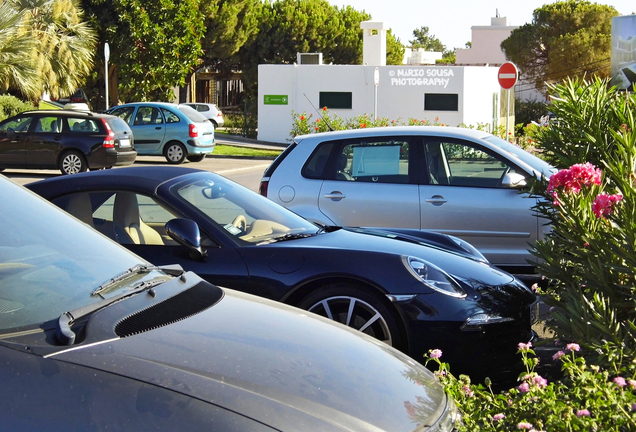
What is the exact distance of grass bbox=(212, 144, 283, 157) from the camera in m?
27.3

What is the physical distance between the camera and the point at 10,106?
2731 cm

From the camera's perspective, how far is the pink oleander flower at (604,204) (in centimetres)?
408

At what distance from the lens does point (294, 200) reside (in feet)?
26.9

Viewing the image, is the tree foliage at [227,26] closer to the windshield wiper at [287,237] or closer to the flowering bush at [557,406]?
the windshield wiper at [287,237]

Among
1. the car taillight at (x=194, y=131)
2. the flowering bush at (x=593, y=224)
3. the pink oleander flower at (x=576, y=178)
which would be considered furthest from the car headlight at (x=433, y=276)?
the car taillight at (x=194, y=131)

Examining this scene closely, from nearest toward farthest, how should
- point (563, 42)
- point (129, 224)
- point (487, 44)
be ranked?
1. point (129, 224)
2. point (563, 42)
3. point (487, 44)

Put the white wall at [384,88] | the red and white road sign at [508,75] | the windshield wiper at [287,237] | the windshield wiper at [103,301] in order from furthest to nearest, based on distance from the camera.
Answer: the white wall at [384,88] < the red and white road sign at [508,75] < the windshield wiper at [287,237] < the windshield wiper at [103,301]

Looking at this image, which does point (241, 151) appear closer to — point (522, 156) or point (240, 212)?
point (522, 156)

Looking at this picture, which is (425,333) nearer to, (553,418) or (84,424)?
(553,418)

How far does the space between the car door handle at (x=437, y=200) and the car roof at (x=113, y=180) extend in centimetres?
318

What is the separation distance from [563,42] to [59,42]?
38.1 metres

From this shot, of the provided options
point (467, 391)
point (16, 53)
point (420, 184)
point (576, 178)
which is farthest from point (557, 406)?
point (16, 53)

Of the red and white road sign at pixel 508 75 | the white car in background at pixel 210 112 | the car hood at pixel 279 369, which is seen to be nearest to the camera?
the car hood at pixel 279 369

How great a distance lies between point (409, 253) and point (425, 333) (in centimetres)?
62
